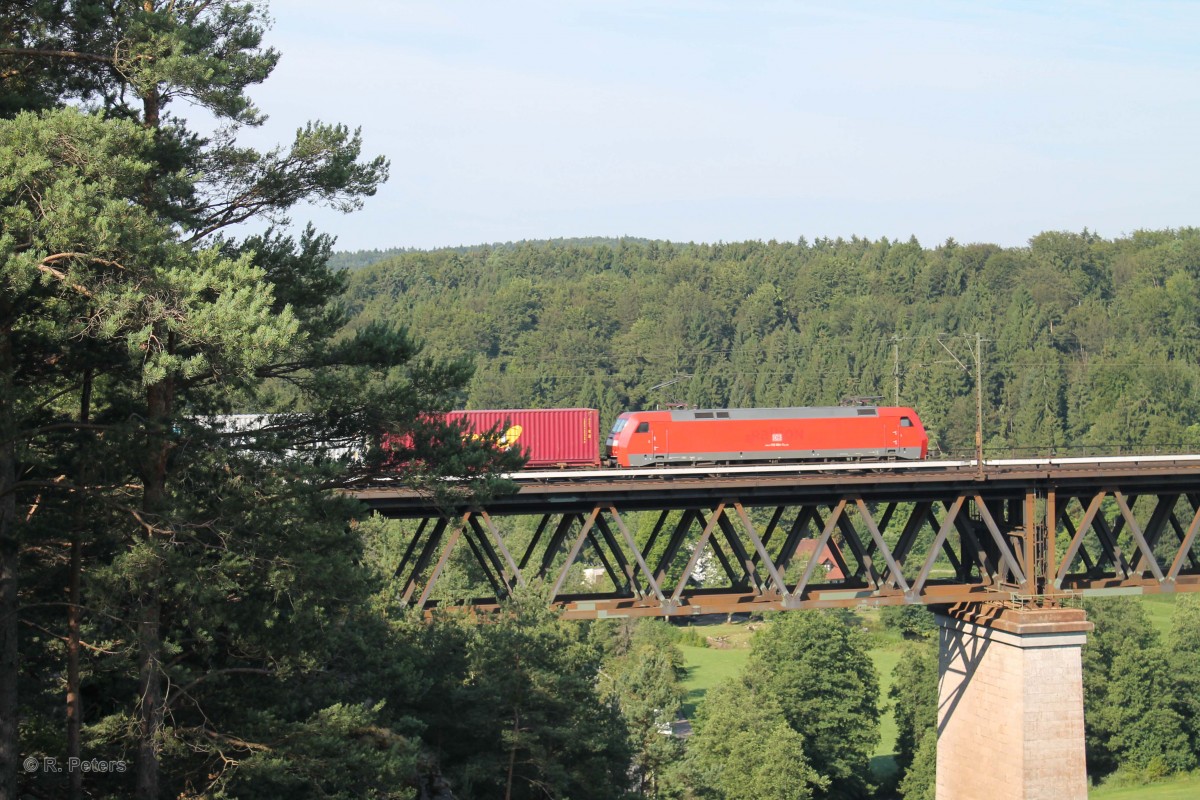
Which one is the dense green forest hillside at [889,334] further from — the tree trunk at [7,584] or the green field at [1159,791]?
the tree trunk at [7,584]

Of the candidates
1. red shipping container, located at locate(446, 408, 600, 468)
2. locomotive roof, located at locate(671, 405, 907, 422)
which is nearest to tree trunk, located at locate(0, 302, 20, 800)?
red shipping container, located at locate(446, 408, 600, 468)

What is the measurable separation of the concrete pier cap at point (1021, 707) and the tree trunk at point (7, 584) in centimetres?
2588

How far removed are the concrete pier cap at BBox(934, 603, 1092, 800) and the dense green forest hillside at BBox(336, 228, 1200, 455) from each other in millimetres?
96014

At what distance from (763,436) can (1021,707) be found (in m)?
13.6

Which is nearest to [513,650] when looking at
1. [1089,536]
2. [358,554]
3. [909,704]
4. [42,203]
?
[358,554]

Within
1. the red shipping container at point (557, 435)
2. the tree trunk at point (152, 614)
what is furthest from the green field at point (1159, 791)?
the tree trunk at point (152, 614)

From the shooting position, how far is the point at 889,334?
16400cm

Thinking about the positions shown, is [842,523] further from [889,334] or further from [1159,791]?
[889,334]

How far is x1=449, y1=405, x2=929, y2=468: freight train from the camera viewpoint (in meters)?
42.0

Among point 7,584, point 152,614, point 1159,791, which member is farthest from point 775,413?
point 7,584

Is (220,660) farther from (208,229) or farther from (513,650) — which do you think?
(513,650)

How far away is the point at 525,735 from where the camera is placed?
2556 cm

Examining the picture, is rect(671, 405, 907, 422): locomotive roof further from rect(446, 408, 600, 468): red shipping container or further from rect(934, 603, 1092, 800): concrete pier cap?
rect(934, 603, 1092, 800): concrete pier cap

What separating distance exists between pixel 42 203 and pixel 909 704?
52001mm
